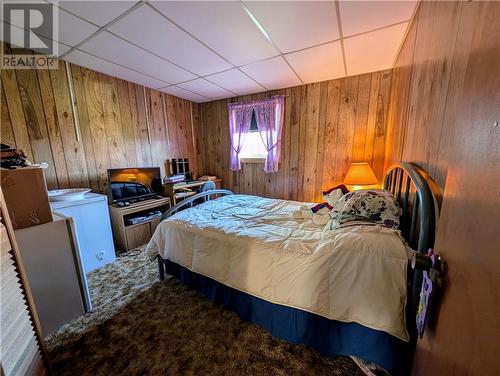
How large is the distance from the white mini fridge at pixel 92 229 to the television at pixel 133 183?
1.04ft

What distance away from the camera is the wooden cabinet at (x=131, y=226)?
2588 mm

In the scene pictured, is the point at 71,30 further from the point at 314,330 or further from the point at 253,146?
the point at 314,330

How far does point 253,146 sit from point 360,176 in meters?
1.91

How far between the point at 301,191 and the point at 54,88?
11.4 ft

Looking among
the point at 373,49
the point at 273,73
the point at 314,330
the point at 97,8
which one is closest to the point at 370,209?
the point at 314,330

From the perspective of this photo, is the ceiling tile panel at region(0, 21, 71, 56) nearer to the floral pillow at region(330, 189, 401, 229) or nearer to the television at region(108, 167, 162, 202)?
the television at region(108, 167, 162, 202)

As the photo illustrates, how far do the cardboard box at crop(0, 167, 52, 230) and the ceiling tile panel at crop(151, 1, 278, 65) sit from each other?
58.6 inches

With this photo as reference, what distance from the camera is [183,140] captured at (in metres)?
3.82

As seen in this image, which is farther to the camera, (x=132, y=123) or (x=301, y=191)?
(x=301, y=191)

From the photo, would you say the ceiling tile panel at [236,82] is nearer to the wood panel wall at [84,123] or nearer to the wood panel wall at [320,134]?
the wood panel wall at [320,134]

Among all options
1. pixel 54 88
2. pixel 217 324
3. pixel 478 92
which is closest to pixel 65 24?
pixel 54 88

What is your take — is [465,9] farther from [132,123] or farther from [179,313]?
[132,123]

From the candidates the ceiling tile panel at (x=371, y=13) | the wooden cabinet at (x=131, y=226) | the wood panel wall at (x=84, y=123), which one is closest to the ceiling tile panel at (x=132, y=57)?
the wood panel wall at (x=84, y=123)

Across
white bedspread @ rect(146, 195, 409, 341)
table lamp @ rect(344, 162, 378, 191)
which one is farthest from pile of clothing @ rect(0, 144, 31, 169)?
table lamp @ rect(344, 162, 378, 191)
